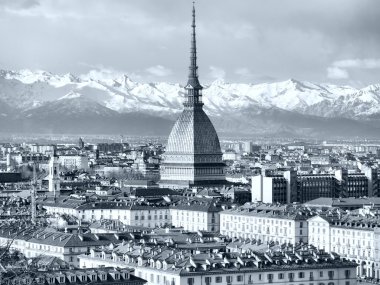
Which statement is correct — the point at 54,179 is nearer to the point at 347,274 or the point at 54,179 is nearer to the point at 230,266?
the point at 347,274

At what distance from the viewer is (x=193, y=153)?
193 m

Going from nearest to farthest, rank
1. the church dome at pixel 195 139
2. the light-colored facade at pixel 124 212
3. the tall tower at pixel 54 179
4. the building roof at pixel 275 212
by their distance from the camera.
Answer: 1. the building roof at pixel 275 212
2. the light-colored facade at pixel 124 212
3. the tall tower at pixel 54 179
4. the church dome at pixel 195 139

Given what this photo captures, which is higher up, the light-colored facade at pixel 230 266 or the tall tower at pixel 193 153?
the tall tower at pixel 193 153

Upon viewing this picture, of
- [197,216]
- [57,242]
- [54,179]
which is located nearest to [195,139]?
[54,179]

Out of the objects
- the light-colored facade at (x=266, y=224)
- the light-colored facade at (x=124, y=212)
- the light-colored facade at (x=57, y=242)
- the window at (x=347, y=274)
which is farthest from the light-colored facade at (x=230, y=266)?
the light-colored facade at (x=124, y=212)

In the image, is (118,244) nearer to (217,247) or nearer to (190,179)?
(217,247)

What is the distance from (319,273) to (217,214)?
1966 inches

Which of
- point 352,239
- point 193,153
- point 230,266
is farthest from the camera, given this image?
point 193,153

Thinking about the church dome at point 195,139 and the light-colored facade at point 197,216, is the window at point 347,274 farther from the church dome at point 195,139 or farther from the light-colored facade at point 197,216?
the church dome at point 195,139

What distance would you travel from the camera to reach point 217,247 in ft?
285

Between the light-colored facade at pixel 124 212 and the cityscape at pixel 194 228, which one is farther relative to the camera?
the light-colored facade at pixel 124 212

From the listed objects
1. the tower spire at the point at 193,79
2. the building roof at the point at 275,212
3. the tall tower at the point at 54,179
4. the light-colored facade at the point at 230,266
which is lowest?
the light-colored facade at the point at 230,266

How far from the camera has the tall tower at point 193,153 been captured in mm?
188875

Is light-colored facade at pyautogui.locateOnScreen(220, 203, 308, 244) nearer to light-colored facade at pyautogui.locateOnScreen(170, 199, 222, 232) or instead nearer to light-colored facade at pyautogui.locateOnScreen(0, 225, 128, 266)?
light-colored facade at pyautogui.locateOnScreen(170, 199, 222, 232)
